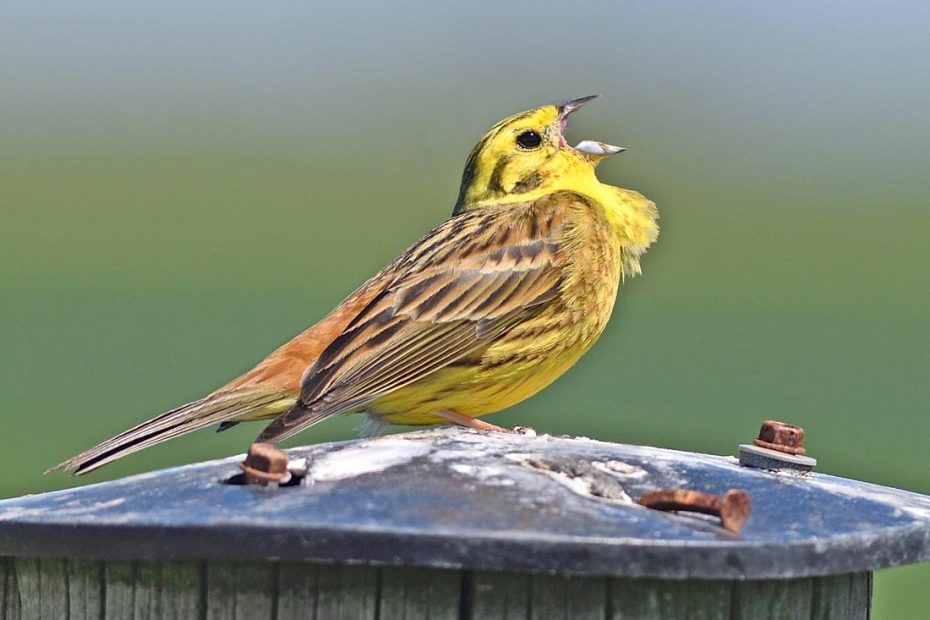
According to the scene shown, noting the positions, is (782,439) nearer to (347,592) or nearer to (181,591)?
(347,592)

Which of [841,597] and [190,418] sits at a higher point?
[190,418]

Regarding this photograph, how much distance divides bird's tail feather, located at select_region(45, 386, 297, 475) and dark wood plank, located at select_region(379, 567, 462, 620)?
1.92 meters

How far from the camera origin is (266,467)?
3.65m

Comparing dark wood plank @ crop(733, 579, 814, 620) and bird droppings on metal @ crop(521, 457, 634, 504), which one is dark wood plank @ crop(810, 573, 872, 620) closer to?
dark wood plank @ crop(733, 579, 814, 620)

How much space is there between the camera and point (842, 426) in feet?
31.3

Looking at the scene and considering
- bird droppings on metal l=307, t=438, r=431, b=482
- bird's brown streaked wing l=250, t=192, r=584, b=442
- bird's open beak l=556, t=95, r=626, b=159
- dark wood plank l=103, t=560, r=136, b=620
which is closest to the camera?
dark wood plank l=103, t=560, r=136, b=620

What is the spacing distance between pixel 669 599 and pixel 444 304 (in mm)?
2882

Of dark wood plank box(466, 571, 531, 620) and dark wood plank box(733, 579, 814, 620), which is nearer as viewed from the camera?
dark wood plank box(466, 571, 531, 620)

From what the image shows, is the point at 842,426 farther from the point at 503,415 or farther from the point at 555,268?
the point at 555,268

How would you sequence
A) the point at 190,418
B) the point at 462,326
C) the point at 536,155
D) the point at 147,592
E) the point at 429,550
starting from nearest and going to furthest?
1. the point at 429,550
2. the point at 147,592
3. the point at 190,418
4. the point at 462,326
5. the point at 536,155

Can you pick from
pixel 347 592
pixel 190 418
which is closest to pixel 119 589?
pixel 347 592

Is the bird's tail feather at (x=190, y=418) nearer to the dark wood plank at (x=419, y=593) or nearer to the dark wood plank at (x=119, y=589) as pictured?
the dark wood plank at (x=119, y=589)

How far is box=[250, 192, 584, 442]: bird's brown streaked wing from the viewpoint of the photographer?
5.62 metres

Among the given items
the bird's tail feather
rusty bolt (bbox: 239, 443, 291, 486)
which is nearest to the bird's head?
the bird's tail feather
